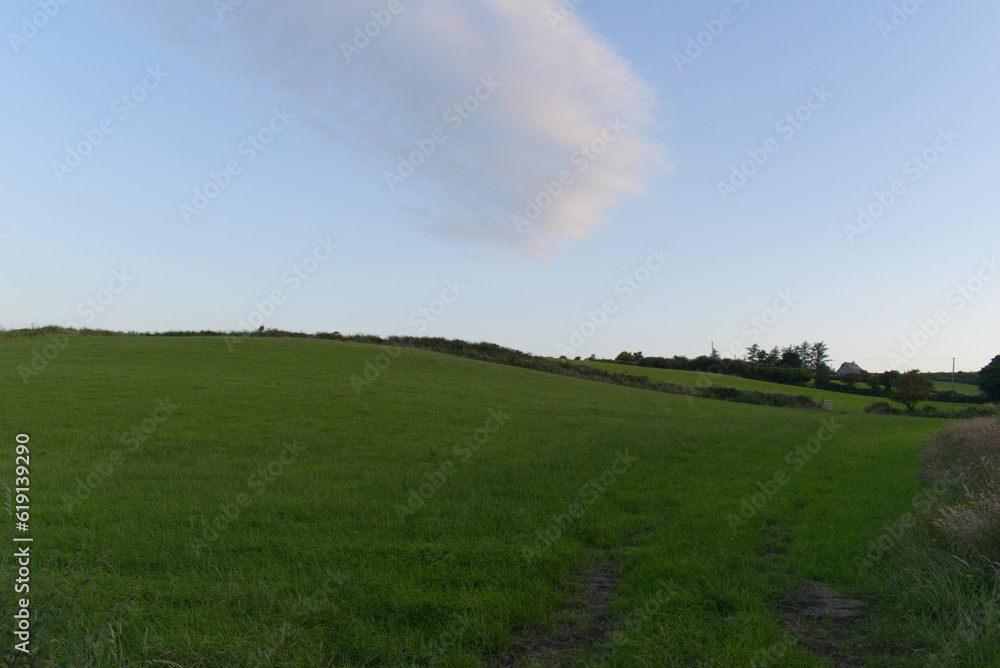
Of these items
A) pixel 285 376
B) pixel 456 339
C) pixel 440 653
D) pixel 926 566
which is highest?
pixel 456 339

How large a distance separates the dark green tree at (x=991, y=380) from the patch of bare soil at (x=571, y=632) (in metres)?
86.6

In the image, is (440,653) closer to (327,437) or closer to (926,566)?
(926,566)

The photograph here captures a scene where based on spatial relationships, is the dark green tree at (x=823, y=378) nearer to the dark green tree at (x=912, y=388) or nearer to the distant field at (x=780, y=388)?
the distant field at (x=780, y=388)

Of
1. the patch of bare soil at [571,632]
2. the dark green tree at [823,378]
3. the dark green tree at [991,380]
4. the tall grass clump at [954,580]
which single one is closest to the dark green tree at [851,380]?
the dark green tree at [823,378]

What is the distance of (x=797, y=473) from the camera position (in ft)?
45.0

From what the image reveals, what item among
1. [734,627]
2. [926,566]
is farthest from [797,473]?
[734,627]

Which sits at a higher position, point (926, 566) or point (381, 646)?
point (926, 566)

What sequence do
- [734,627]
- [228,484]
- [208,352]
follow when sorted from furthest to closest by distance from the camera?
[208,352], [228,484], [734,627]

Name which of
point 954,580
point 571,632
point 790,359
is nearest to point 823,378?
point 790,359

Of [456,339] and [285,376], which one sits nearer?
[285,376]

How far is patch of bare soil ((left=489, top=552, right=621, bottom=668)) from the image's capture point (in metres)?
4.96

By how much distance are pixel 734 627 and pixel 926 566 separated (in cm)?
250

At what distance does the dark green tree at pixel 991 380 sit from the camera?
67312 millimetres

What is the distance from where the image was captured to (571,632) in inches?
216
